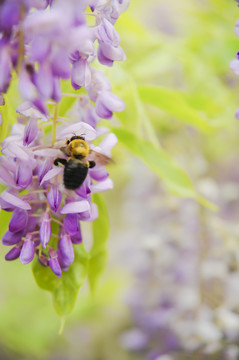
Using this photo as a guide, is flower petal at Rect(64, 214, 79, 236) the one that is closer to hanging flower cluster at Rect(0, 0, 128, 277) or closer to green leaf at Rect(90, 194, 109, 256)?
hanging flower cluster at Rect(0, 0, 128, 277)

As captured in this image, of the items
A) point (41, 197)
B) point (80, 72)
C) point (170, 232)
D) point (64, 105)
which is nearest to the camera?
point (80, 72)


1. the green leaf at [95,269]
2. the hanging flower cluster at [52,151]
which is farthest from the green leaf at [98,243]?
the hanging flower cluster at [52,151]

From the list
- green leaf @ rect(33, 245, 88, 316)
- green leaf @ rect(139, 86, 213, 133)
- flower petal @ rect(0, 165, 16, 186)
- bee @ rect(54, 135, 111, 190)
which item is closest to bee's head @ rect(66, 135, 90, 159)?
bee @ rect(54, 135, 111, 190)

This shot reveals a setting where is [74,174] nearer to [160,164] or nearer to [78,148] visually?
[78,148]

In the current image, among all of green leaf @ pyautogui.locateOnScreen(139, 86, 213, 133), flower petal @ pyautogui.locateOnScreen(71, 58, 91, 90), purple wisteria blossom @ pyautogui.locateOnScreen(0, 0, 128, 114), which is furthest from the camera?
green leaf @ pyautogui.locateOnScreen(139, 86, 213, 133)

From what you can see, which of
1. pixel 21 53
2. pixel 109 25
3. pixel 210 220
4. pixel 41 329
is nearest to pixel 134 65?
pixel 210 220

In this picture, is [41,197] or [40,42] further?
[41,197]

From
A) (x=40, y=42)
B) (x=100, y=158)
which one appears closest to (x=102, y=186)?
(x=100, y=158)
